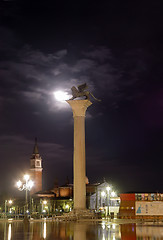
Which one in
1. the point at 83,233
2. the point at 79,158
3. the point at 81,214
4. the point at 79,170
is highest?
the point at 79,158

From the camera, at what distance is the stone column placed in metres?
39.0

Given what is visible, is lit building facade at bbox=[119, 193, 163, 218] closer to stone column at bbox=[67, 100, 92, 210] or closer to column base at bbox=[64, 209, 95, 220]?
column base at bbox=[64, 209, 95, 220]

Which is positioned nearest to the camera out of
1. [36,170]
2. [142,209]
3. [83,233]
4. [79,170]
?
[83,233]

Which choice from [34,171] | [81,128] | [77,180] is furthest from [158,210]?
[34,171]

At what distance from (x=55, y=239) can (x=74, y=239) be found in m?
0.79

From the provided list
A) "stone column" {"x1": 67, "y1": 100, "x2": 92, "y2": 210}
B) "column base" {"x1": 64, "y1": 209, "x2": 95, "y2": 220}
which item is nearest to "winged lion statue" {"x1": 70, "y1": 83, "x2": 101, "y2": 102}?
"stone column" {"x1": 67, "y1": 100, "x2": 92, "y2": 210}

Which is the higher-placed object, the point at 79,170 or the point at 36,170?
the point at 36,170

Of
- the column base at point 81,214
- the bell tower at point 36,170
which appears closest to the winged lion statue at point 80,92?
the column base at point 81,214

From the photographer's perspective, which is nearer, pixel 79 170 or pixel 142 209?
pixel 79 170

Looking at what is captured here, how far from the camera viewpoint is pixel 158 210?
39.7m

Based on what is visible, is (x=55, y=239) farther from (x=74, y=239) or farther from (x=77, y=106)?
(x=77, y=106)

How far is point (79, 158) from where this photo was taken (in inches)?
1551

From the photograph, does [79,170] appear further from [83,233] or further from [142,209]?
[83,233]

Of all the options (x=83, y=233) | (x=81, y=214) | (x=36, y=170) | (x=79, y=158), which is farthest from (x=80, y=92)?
(x=36, y=170)
